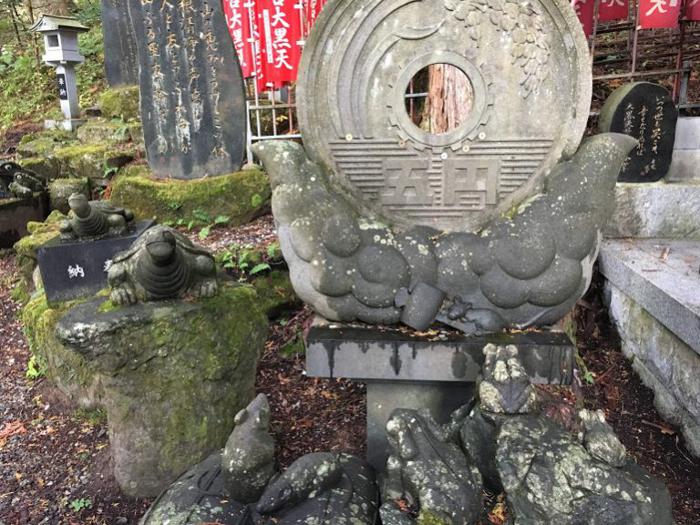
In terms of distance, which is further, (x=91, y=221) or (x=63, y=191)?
(x=63, y=191)

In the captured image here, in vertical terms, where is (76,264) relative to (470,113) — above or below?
below

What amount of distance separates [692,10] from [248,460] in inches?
294

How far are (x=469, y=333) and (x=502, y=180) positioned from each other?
101 centimetres

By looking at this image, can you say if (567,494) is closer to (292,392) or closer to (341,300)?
(341,300)

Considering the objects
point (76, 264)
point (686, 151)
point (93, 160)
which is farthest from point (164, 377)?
point (93, 160)

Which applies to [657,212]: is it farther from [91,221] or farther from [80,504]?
[80,504]

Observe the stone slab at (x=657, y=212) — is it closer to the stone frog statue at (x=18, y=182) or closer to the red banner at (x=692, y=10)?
the red banner at (x=692, y=10)

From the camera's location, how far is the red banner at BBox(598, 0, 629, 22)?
24.6 ft

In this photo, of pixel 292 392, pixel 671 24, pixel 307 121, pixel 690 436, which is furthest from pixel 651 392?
pixel 671 24

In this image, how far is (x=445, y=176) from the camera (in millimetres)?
3432

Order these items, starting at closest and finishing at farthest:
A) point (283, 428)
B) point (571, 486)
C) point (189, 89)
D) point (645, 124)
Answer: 1. point (571, 486)
2. point (283, 428)
3. point (645, 124)
4. point (189, 89)

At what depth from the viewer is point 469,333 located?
10.2ft

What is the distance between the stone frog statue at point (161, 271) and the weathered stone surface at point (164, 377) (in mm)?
84

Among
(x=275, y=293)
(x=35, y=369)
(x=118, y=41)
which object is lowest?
(x=35, y=369)
